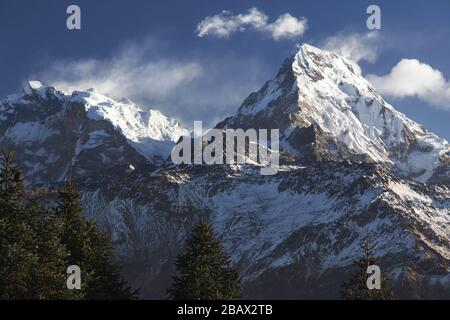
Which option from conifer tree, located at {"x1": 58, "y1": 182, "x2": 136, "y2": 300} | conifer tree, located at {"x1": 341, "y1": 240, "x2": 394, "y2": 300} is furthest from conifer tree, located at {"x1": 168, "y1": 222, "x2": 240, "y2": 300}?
conifer tree, located at {"x1": 341, "y1": 240, "x2": 394, "y2": 300}

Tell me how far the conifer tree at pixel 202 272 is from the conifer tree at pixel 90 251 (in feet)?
18.0

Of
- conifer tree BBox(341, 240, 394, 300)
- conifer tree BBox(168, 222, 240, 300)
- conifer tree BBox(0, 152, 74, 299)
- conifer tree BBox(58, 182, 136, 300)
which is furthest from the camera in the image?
conifer tree BBox(58, 182, 136, 300)

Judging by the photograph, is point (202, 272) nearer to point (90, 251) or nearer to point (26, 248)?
point (90, 251)

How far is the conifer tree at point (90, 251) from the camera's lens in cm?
6969

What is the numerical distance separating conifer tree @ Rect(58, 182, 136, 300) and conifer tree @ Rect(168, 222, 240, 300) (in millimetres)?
5501

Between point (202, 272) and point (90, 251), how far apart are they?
10.3 meters

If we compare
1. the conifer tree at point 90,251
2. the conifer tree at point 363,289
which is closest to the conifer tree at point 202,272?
the conifer tree at point 90,251

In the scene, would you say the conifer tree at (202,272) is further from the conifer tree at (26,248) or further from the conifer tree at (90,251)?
the conifer tree at (26,248)

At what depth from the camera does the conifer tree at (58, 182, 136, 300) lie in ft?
229

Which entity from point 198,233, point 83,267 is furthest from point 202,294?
point 83,267

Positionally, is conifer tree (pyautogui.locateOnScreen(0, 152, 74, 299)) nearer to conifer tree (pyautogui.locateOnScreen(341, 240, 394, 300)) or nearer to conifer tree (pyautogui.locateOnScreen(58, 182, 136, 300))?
conifer tree (pyautogui.locateOnScreen(58, 182, 136, 300))

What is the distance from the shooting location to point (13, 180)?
66.2 meters
